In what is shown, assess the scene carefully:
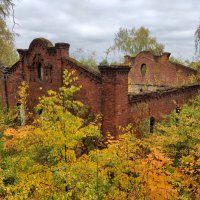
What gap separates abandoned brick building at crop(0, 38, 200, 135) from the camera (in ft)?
39.2

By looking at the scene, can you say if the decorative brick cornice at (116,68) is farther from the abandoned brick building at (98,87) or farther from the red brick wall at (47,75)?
the red brick wall at (47,75)

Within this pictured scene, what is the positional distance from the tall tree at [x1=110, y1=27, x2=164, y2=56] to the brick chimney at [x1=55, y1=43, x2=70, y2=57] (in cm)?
3242

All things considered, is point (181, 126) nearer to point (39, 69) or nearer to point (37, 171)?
point (37, 171)

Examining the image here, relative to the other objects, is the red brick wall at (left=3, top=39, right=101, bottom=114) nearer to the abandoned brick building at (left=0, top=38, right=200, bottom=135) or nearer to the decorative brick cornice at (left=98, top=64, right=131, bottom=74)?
the abandoned brick building at (left=0, top=38, right=200, bottom=135)

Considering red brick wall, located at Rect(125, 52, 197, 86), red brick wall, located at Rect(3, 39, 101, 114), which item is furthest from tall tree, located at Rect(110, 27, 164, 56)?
red brick wall, located at Rect(3, 39, 101, 114)

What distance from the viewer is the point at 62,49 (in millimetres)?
14664

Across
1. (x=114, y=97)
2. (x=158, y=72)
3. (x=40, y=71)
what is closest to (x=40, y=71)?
(x=40, y=71)

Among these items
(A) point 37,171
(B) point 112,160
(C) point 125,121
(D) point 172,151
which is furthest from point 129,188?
(C) point 125,121

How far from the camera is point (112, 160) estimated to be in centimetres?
699

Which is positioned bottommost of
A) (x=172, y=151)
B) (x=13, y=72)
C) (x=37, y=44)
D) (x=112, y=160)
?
(x=172, y=151)

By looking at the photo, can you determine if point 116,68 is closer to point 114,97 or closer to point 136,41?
point 114,97

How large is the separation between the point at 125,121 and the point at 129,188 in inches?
219

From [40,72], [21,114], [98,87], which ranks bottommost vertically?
[21,114]

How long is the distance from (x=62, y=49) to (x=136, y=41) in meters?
36.6
